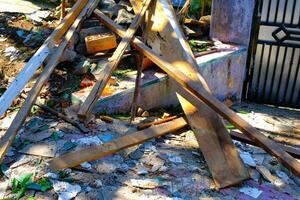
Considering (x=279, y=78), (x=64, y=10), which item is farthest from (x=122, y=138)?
(x=279, y=78)

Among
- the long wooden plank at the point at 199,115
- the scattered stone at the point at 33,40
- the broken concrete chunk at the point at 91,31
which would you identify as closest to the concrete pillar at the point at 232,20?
the long wooden plank at the point at 199,115

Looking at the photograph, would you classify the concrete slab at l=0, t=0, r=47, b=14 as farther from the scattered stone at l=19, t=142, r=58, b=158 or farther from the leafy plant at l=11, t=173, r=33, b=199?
the leafy plant at l=11, t=173, r=33, b=199

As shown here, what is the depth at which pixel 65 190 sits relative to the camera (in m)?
2.78

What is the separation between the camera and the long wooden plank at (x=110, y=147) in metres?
3.00

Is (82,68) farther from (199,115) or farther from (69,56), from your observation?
(199,115)

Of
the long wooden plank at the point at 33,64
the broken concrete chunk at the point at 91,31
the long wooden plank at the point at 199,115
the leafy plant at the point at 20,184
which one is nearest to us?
the leafy plant at the point at 20,184

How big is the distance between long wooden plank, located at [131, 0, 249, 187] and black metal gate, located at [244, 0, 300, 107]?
1.68 m

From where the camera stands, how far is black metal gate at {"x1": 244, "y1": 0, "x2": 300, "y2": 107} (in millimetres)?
5184

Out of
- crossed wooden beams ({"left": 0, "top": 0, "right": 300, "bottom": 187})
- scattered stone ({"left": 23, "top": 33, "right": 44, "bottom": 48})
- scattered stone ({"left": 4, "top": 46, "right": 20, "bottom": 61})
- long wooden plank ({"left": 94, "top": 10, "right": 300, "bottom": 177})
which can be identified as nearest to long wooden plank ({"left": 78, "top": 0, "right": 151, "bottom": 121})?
crossed wooden beams ({"left": 0, "top": 0, "right": 300, "bottom": 187})

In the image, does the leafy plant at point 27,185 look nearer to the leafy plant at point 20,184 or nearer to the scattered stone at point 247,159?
the leafy plant at point 20,184

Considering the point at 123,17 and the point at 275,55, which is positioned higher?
the point at 123,17

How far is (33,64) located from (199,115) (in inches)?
66.6

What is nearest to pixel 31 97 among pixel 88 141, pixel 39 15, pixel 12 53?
pixel 88 141

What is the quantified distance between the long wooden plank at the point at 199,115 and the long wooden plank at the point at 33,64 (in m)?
0.92
